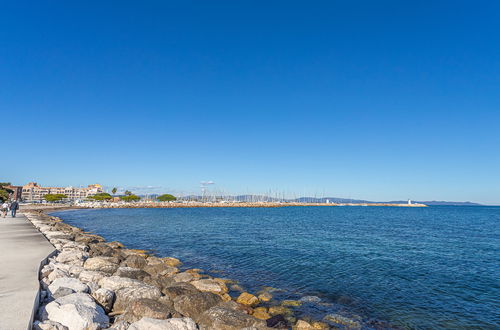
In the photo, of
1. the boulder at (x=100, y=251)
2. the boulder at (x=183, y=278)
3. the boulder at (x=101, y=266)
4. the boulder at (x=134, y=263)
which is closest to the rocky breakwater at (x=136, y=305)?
the boulder at (x=101, y=266)

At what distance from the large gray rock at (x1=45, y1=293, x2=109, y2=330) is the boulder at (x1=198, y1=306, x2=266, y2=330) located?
98.1 inches

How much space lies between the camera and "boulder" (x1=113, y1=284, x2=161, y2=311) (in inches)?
312

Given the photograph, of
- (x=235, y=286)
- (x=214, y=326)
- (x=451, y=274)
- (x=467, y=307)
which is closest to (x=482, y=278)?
(x=451, y=274)

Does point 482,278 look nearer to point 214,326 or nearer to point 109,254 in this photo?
point 214,326

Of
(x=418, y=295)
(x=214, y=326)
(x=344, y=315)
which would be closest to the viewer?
(x=214, y=326)

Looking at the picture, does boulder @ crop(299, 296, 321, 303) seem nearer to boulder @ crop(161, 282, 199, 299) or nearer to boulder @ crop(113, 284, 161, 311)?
boulder @ crop(161, 282, 199, 299)

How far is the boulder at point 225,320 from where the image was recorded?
7227 millimetres

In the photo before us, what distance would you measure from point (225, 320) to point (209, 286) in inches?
137

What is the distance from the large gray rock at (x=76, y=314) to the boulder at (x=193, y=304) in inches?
83.8

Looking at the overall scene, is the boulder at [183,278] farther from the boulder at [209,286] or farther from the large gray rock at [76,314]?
the large gray rock at [76,314]

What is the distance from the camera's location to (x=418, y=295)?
11102mm

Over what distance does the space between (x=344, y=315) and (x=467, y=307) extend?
15.9 feet

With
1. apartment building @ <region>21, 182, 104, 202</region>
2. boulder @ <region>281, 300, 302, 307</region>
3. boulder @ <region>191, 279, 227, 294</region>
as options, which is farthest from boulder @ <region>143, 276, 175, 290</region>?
apartment building @ <region>21, 182, 104, 202</region>

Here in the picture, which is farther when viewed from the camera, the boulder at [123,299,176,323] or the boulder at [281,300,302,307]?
the boulder at [281,300,302,307]
